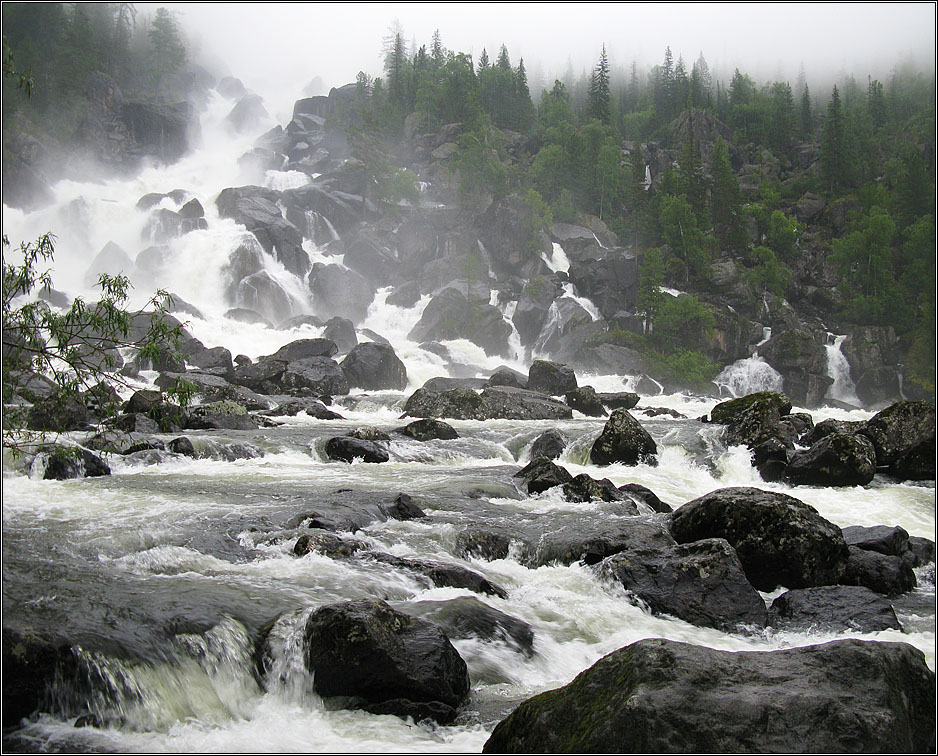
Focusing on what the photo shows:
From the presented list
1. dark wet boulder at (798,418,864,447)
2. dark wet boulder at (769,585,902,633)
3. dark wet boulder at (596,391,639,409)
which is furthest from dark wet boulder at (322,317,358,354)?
dark wet boulder at (769,585,902,633)

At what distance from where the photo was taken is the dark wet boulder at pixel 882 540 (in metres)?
9.88

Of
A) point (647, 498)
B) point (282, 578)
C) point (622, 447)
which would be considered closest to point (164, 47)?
point (622, 447)

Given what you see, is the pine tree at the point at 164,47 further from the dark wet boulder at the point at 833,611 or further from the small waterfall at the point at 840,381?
the dark wet boulder at the point at 833,611

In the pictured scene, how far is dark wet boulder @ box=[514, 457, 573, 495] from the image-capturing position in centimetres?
1398

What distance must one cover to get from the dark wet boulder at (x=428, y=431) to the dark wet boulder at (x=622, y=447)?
4663mm

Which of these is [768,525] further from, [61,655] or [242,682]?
[61,655]

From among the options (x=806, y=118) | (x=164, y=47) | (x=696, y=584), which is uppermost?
(x=164, y=47)

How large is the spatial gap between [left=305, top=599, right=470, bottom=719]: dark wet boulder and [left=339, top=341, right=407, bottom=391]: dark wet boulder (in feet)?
96.0

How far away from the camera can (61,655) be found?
501 centimetres

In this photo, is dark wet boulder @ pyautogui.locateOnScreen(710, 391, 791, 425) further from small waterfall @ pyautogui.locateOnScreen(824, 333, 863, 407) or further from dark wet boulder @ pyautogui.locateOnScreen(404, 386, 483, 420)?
small waterfall @ pyautogui.locateOnScreen(824, 333, 863, 407)

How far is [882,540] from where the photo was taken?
9922mm

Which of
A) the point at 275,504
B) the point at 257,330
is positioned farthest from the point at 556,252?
the point at 275,504

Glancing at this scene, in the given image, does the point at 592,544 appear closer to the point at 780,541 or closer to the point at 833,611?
the point at 780,541

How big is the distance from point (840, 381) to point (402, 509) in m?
44.7
